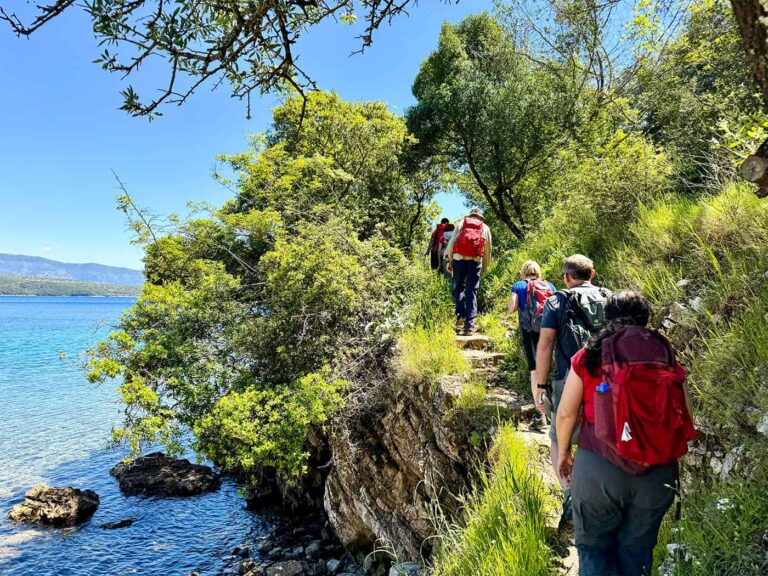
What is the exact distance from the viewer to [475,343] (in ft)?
26.6

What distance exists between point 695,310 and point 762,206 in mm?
1479

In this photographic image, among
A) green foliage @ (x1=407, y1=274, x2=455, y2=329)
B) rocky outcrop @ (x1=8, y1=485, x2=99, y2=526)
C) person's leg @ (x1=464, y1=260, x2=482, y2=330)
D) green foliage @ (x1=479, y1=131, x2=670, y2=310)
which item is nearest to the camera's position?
green foliage @ (x1=479, y1=131, x2=670, y2=310)

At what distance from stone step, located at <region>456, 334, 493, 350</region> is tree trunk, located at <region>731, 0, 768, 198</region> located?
627 cm

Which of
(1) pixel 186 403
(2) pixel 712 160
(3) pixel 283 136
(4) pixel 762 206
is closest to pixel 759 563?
(4) pixel 762 206

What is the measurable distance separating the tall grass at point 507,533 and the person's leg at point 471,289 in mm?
4155

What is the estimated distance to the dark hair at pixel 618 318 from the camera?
8.76ft

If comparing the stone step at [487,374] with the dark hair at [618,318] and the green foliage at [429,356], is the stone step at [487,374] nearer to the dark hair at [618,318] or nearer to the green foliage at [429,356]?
the green foliage at [429,356]

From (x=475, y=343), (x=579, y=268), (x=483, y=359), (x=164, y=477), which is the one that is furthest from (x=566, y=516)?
(x=164, y=477)

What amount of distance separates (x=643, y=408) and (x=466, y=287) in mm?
6015

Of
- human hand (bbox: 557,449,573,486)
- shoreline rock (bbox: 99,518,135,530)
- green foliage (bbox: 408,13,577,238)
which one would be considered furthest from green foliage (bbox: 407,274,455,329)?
shoreline rock (bbox: 99,518,135,530)

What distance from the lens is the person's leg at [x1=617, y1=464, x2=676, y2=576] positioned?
2.48 m

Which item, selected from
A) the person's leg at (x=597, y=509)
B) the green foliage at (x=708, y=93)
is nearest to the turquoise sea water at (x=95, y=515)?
the person's leg at (x=597, y=509)

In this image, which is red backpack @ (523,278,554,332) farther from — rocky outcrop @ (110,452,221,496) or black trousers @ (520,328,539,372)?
rocky outcrop @ (110,452,221,496)

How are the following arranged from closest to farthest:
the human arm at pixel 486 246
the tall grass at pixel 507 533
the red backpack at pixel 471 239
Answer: the tall grass at pixel 507 533 → the red backpack at pixel 471 239 → the human arm at pixel 486 246
